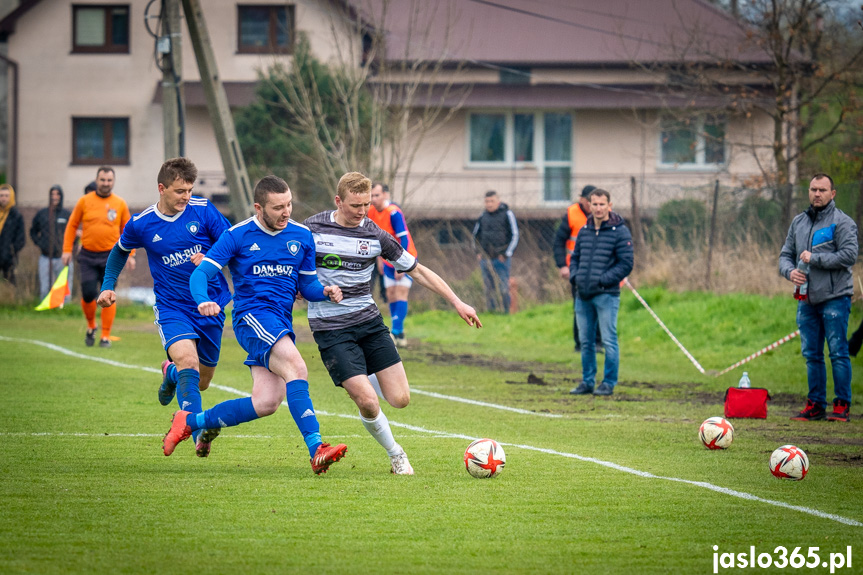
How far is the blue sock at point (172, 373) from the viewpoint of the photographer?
7541mm

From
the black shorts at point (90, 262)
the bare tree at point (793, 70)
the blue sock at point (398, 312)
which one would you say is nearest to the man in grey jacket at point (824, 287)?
the blue sock at point (398, 312)

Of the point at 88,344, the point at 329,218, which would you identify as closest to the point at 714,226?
the point at 88,344

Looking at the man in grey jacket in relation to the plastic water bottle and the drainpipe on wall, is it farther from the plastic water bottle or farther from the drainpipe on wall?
the drainpipe on wall

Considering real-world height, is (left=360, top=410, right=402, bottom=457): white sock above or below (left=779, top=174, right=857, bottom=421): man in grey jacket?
below

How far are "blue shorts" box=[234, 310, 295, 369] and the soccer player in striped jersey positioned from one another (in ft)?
1.18

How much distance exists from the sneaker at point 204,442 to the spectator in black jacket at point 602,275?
17.4ft

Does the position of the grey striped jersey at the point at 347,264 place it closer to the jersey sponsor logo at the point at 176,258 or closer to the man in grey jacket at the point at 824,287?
the jersey sponsor logo at the point at 176,258

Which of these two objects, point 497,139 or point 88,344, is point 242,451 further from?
point 497,139

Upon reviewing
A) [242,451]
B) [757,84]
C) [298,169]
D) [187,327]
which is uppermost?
[757,84]

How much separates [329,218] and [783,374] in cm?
781

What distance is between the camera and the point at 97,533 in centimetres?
507

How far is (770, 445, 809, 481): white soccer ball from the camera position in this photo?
6.82m

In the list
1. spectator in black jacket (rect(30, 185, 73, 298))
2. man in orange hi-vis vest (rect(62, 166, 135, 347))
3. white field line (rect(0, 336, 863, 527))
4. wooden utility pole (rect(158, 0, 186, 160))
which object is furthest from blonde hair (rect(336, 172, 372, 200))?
spectator in black jacket (rect(30, 185, 73, 298))

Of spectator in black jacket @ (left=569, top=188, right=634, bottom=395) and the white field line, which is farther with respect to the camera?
spectator in black jacket @ (left=569, top=188, right=634, bottom=395)
